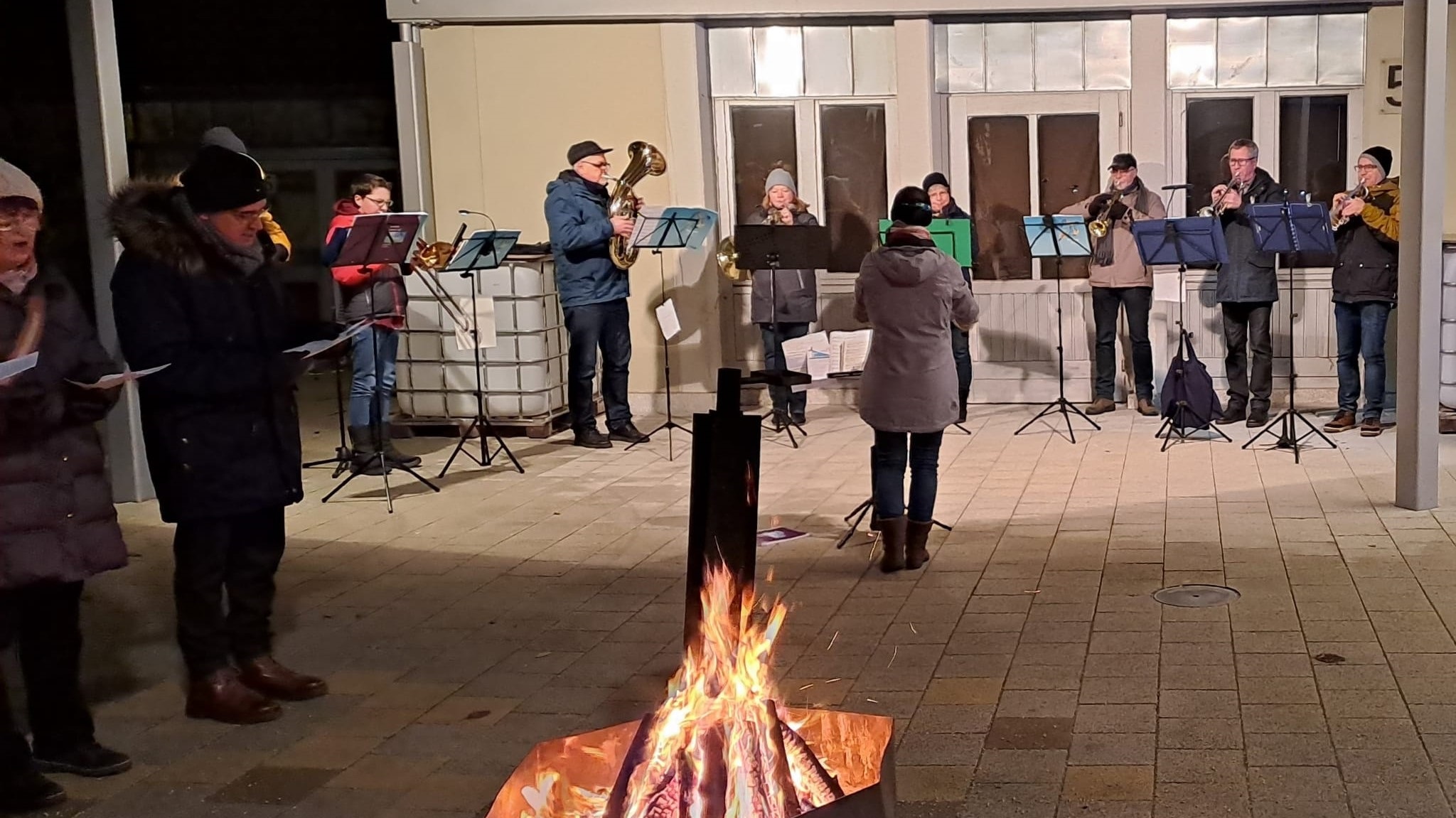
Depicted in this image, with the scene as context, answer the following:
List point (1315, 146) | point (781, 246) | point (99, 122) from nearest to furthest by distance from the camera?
point (99, 122) < point (781, 246) < point (1315, 146)

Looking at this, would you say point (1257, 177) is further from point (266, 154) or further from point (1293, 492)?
point (266, 154)

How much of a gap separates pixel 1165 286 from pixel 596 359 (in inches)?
173

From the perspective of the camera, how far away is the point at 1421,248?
295 inches

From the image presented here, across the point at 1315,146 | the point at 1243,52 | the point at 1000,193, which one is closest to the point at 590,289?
the point at 1000,193

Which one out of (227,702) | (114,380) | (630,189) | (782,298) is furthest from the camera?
(782,298)

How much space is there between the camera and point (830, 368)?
9.39 metres

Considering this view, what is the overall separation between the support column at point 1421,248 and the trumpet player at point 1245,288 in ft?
8.44

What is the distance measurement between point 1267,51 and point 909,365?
636cm

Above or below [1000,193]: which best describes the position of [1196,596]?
below

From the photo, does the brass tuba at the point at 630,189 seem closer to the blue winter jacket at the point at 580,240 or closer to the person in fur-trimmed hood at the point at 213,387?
the blue winter jacket at the point at 580,240

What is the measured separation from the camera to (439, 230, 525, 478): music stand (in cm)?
972

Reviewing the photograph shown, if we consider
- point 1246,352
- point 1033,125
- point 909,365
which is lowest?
point 1246,352

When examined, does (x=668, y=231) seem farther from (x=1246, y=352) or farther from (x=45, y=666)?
(x=45, y=666)

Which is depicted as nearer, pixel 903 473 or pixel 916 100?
pixel 903 473
